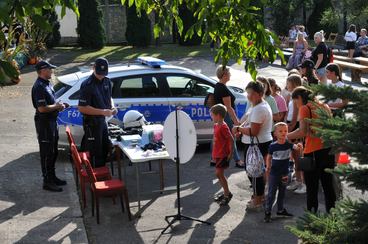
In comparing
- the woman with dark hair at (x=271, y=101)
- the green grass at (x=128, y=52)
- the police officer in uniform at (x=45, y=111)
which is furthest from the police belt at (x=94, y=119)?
the green grass at (x=128, y=52)

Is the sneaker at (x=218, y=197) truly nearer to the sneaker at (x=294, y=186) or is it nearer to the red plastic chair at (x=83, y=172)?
the sneaker at (x=294, y=186)

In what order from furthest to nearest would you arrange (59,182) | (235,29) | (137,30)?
(137,30) < (59,182) < (235,29)

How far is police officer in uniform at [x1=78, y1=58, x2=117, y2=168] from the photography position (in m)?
8.35

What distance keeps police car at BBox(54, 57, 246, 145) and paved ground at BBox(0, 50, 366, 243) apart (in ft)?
2.64

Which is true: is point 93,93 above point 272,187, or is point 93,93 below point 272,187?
above

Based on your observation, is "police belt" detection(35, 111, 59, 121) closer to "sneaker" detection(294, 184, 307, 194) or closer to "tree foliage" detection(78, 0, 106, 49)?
"sneaker" detection(294, 184, 307, 194)

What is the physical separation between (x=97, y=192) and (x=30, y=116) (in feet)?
26.2

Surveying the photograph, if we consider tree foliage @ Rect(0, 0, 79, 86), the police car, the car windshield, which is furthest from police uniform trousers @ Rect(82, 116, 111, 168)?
tree foliage @ Rect(0, 0, 79, 86)

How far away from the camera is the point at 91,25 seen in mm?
31797

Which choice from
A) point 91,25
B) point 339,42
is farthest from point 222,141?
point 339,42

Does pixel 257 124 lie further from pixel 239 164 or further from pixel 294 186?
pixel 239 164

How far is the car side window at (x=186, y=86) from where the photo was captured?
35.1 feet

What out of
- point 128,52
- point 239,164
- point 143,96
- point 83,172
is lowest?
point 128,52

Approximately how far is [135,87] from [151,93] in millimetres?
316
